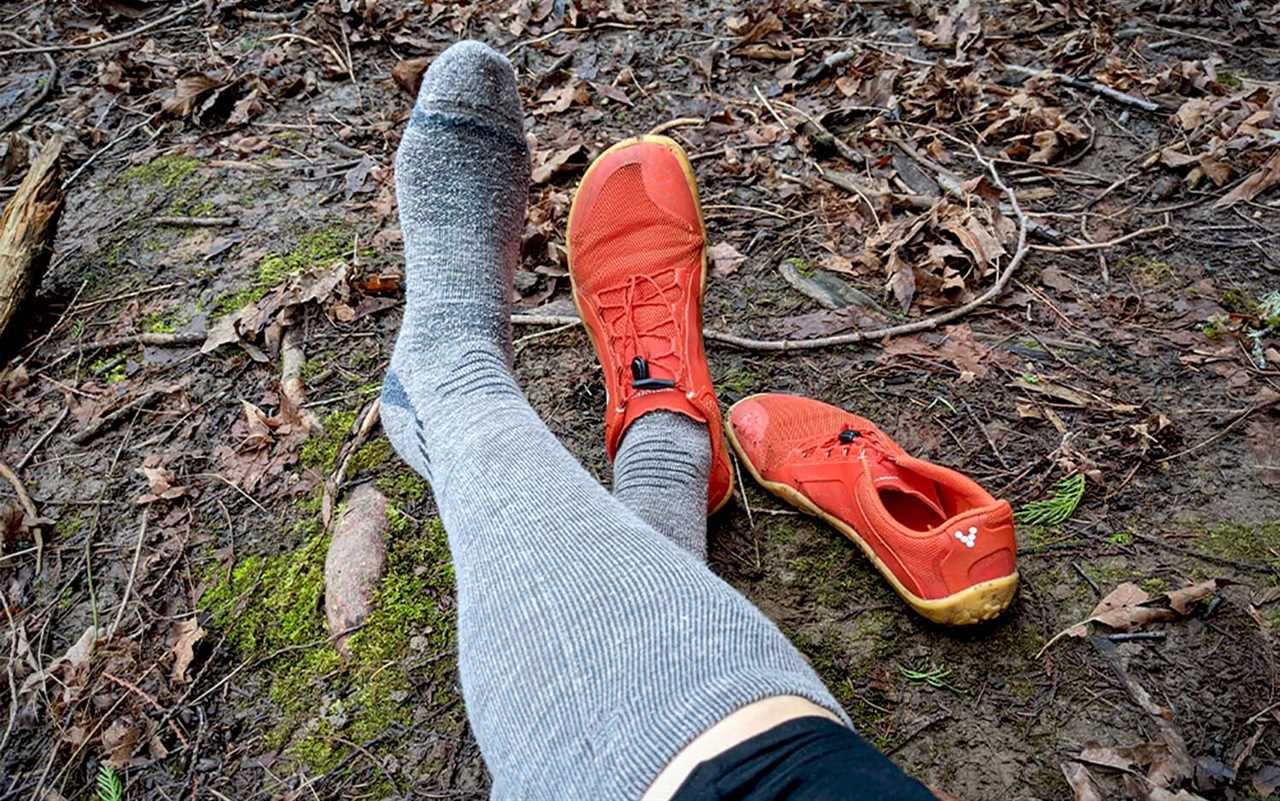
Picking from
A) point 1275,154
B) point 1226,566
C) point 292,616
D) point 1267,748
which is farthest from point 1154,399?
point 292,616

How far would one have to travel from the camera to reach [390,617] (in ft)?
5.49

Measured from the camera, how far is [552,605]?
43.7 inches

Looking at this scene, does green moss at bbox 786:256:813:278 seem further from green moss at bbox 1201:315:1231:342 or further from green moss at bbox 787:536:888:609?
green moss at bbox 1201:315:1231:342

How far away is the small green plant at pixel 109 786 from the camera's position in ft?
4.78

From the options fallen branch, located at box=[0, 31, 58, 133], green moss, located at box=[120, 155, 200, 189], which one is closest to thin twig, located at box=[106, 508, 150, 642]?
green moss, located at box=[120, 155, 200, 189]

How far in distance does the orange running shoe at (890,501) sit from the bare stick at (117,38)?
336 cm

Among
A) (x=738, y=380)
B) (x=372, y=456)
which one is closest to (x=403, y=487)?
(x=372, y=456)

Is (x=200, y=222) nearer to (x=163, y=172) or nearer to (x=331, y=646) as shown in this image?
(x=163, y=172)

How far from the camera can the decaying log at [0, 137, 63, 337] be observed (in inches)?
92.7

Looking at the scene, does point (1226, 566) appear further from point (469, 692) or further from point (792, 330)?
point (469, 692)

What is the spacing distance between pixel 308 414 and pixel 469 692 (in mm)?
1152

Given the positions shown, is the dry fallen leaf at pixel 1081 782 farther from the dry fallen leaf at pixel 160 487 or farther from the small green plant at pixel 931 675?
the dry fallen leaf at pixel 160 487

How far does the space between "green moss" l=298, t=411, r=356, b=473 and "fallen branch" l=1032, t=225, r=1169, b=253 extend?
193 centimetres

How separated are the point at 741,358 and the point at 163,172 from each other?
2223mm
